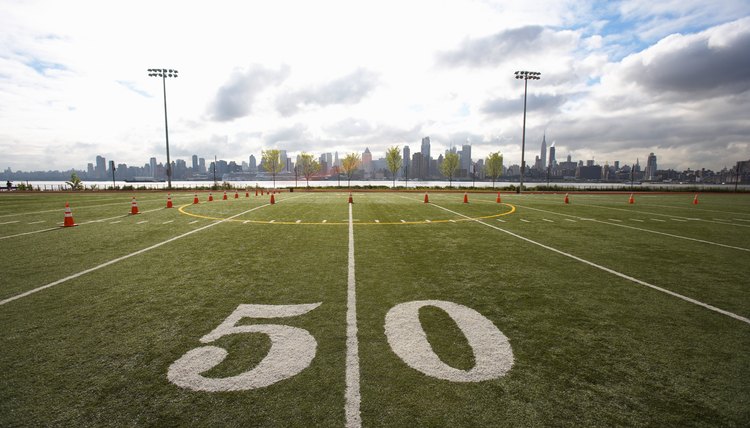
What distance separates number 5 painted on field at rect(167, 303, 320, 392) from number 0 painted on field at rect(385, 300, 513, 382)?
3.48ft

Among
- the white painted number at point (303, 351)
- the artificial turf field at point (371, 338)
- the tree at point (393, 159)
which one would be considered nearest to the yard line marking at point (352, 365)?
the artificial turf field at point (371, 338)

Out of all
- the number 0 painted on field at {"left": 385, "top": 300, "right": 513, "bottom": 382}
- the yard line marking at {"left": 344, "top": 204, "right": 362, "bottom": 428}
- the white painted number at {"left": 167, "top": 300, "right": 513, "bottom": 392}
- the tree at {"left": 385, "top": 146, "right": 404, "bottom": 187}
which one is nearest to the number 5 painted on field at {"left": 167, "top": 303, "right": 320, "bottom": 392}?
the white painted number at {"left": 167, "top": 300, "right": 513, "bottom": 392}

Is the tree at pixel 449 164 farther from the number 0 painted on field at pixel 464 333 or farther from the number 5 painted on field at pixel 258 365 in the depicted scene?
the number 5 painted on field at pixel 258 365

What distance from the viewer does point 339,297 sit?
558cm

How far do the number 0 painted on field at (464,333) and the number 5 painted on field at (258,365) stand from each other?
1059 millimetres

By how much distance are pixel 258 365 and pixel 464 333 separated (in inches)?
95.6

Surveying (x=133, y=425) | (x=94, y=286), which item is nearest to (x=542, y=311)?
(x=133, y=425)

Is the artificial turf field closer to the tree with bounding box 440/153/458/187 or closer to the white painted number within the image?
the white painted number

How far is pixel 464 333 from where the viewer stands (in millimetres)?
4301

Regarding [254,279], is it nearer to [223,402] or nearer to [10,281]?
[223,402]

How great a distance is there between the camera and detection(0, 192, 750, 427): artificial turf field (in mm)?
2889

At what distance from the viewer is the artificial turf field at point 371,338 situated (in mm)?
2889

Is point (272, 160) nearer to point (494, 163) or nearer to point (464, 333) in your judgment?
point (494, 163)

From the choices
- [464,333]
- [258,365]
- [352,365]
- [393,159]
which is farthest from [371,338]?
[393,159]
